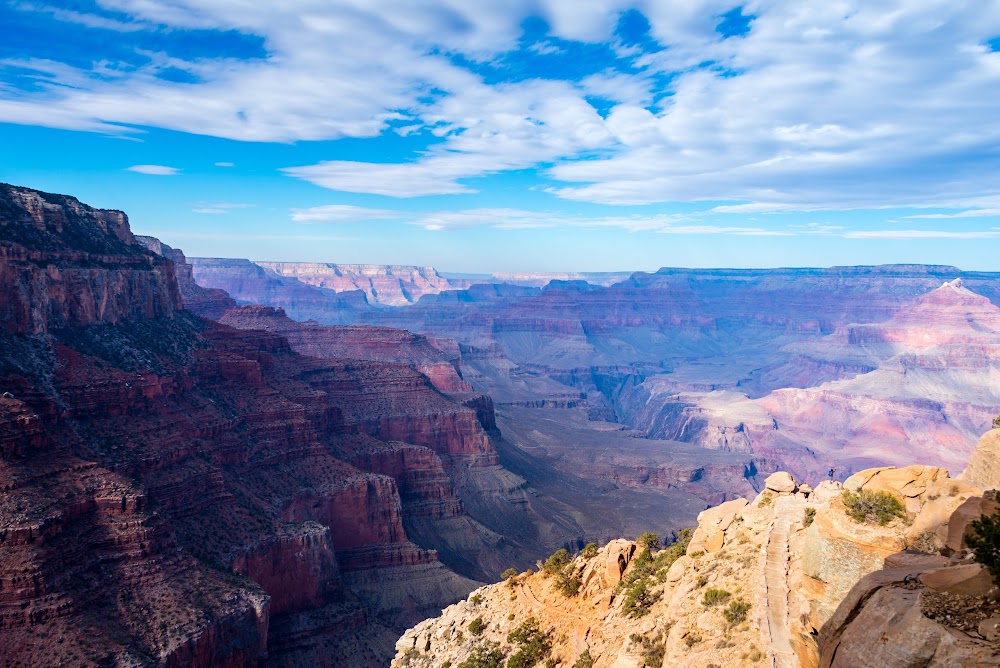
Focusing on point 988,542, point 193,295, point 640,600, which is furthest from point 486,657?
point 193,295

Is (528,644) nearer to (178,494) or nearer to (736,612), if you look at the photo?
(736,612)

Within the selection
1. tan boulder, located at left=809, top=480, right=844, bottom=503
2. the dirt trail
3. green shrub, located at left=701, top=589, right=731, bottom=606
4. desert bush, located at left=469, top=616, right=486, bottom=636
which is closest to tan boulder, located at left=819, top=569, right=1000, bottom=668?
the dirt trail

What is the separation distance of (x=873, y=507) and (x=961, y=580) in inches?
236

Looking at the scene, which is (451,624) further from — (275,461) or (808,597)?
(275,461)

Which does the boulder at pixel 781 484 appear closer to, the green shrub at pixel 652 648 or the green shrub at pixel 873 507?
the green shrub at pixel 873 507

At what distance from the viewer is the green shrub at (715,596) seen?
20906 mm

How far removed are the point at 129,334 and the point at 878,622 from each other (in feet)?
215

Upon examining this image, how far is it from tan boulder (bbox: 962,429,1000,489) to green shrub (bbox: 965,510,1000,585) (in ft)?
24.1

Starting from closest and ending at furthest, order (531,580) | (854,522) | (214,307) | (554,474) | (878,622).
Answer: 1. (878,622)
2. (854,522)
3. (531,580)
4. (554,474)
5. (214,307)

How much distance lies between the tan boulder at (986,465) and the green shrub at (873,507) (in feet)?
11.2

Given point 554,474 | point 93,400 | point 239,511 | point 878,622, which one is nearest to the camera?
point 878,622

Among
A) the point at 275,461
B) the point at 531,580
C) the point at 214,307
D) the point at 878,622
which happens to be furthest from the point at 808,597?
the point at 214,307

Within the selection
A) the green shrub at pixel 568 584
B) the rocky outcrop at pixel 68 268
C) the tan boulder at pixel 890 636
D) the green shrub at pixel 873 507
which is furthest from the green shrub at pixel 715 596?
the rocky outcrop at pixel 68 268

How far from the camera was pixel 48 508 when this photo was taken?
133 feet
